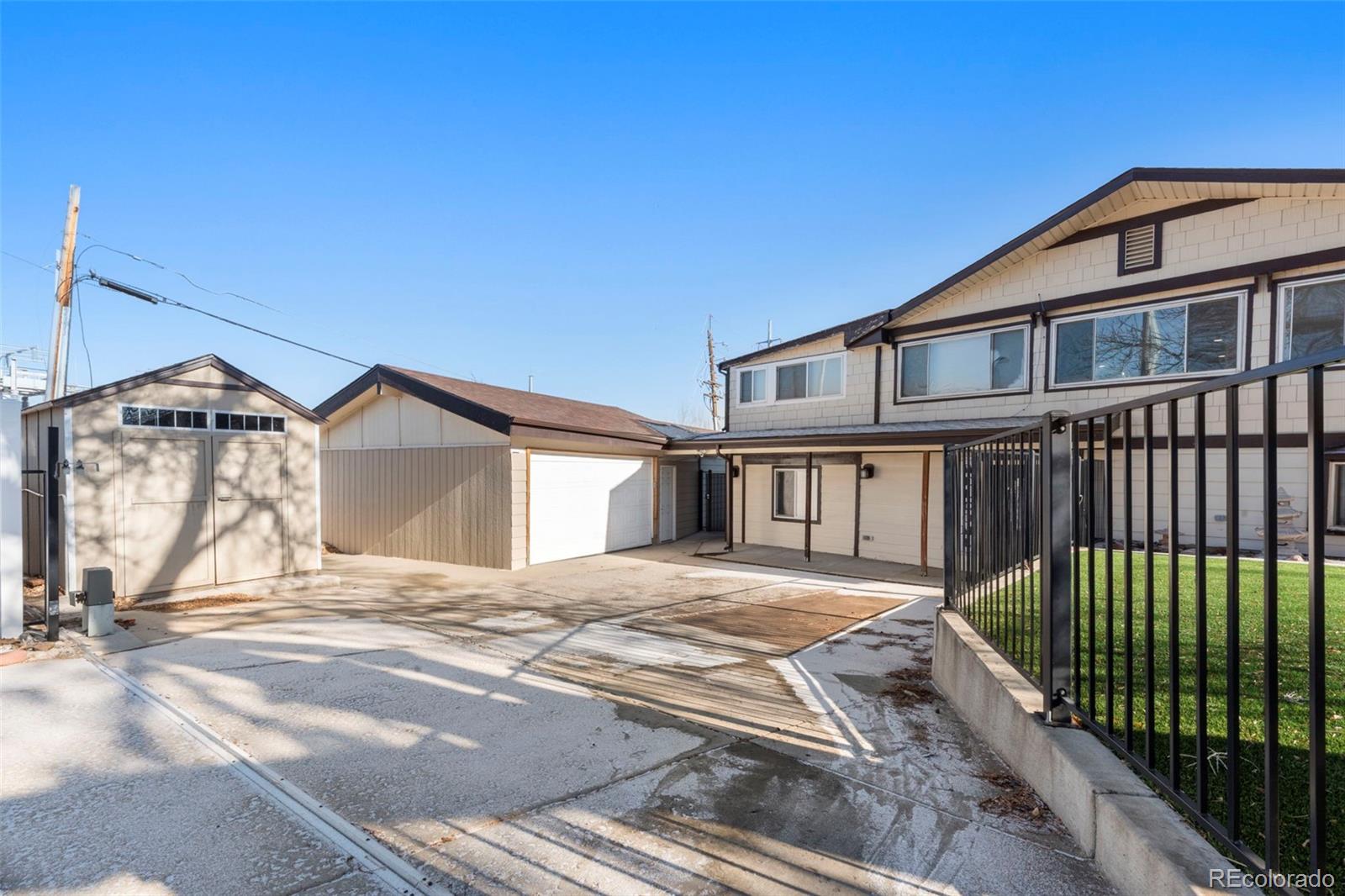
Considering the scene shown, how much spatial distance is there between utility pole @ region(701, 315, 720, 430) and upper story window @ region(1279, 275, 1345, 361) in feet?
87.2

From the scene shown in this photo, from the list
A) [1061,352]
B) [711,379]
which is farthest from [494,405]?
[711,379]

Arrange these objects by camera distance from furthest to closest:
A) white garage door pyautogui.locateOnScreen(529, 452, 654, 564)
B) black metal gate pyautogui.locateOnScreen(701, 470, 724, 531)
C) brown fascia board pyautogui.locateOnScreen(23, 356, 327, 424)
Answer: black metal gate pyautogui.locateOnScreen(701, 470, 724, 531), white garage door pyautogui.locateOnScreen(529, 452, 654, 564), brown fascia board pyautogui.locateOnScreen(23, 356, 327, 424)

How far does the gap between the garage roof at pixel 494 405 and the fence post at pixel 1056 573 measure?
9.55 metres

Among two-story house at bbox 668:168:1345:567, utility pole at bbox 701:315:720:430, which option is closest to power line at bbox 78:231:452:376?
two-story house at bbox 668:168:1345:567

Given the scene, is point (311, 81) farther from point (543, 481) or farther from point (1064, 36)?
point (1064, 36)

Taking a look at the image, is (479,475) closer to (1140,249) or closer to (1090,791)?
(1090,791)

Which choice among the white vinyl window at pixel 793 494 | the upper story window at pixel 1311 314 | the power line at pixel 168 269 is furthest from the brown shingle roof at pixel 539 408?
the upper story window at pixel 1311 314

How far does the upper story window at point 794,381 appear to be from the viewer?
46.8ft

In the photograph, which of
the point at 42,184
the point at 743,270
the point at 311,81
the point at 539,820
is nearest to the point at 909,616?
the point at 539,820

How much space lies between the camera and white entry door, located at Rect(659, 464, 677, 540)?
623 inches

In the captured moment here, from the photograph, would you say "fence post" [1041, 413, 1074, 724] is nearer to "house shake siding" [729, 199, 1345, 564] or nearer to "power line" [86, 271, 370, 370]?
"house shake siding" [729, 199, 1345, 564]

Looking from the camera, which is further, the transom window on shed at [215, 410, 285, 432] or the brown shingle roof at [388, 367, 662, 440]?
the brown shingle roof at [388, 367, 662, 440]

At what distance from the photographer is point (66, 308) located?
1218cm

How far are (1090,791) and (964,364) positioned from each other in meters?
11.3
